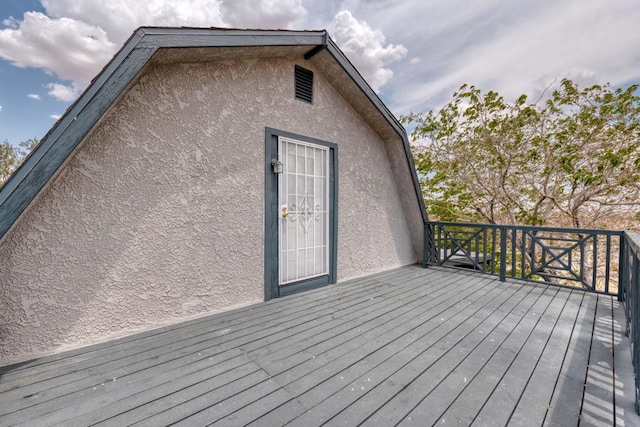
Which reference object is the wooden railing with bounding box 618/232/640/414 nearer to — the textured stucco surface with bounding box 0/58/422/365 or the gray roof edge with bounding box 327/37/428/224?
the gray roof edge with bounding box 327/37/428/224

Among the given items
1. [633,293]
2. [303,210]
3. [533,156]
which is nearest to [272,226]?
[303,210]

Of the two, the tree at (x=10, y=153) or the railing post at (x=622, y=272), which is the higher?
the tree at (x=10, y=153)

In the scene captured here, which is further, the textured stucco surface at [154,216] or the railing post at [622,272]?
the railing post at [622,272]

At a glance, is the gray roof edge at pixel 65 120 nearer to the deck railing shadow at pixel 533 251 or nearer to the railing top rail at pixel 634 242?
the railing top rail at pixel 634 242

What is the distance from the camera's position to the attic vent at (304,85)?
13.7 feet

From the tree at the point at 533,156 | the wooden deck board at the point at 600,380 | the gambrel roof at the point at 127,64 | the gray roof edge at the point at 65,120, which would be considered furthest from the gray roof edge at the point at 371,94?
the tree at the point at 533,156

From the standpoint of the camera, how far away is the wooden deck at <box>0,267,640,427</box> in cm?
169

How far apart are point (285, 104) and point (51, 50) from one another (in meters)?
10.4

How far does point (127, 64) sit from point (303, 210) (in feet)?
9.13

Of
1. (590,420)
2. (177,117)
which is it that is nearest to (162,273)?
(177,117)

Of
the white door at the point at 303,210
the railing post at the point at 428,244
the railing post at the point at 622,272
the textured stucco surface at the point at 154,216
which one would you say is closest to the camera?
the textured stucco surface at the point at 154,216

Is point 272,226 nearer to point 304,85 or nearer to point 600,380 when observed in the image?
point 304,85

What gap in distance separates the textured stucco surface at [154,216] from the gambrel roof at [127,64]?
304mm

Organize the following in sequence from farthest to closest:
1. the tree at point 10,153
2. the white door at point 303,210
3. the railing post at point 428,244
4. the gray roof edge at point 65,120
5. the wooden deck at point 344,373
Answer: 1. the tree at point 10,153
2. the railing post at point 428,244
3. the white door at point 303,210
4. the gray roof edge at point 65,120
5. the wooden deck at point 344,373
